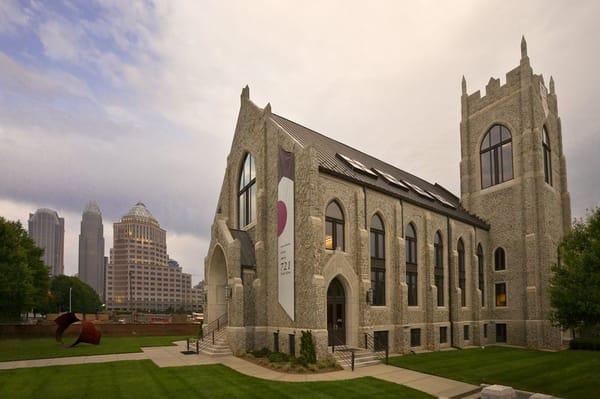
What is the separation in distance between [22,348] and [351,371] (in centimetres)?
2265

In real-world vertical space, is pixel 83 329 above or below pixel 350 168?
below

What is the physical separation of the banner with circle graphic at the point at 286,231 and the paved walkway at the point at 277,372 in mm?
3809

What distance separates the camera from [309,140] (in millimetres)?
28984

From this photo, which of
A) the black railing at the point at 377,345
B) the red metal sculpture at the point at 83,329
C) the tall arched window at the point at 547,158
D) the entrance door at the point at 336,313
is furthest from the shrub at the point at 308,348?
the tall arched window at the point at 547,158

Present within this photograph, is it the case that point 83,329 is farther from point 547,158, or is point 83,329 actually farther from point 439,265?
point 547,158

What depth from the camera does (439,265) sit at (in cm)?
3284

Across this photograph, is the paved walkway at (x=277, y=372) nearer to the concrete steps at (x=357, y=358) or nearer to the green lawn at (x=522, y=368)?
the concrete steps at (x=357, y=358)

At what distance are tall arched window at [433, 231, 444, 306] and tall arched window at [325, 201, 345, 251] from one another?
10.5 metres

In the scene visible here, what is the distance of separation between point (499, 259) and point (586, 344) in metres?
8.65

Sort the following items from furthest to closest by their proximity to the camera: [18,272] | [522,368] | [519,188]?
[519,188] → [18,272] → [522,368]

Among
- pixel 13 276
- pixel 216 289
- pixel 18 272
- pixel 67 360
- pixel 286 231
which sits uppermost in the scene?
pixel 286 231

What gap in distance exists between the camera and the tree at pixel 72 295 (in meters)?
84.9

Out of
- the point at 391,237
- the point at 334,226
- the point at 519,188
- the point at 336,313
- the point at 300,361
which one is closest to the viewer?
the point at 300,361

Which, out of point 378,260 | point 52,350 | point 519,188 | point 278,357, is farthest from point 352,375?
point 519,188
